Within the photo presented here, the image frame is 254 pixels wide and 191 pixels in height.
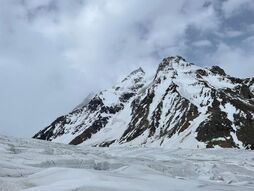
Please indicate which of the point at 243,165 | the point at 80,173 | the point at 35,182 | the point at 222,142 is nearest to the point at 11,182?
the point at 35,182

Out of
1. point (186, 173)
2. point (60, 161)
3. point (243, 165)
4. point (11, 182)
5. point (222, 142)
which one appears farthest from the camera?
point (222, 142)

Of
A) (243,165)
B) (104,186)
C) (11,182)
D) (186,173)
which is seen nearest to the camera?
(104,186)

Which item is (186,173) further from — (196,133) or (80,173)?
(196,133)

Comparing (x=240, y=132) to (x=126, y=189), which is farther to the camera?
(x=240, y=132)

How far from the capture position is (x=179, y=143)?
191 m

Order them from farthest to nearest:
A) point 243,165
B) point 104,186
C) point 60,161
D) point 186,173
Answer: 1. point 243,165
2. point 186,173
3. point 60,161
4. point 104,186

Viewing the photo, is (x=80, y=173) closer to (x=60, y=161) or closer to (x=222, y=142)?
(x=60, y=161)

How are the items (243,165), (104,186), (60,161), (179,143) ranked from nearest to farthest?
(104,186), (60,161), (243,165), (179,143)

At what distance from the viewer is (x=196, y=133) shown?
19000 cm

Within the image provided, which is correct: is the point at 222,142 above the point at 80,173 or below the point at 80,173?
above

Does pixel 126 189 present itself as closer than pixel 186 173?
Yes

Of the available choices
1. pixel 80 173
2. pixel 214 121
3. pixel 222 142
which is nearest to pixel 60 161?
pixel 80 173

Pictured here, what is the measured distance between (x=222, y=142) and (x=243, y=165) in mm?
143039

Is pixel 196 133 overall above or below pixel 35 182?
above
